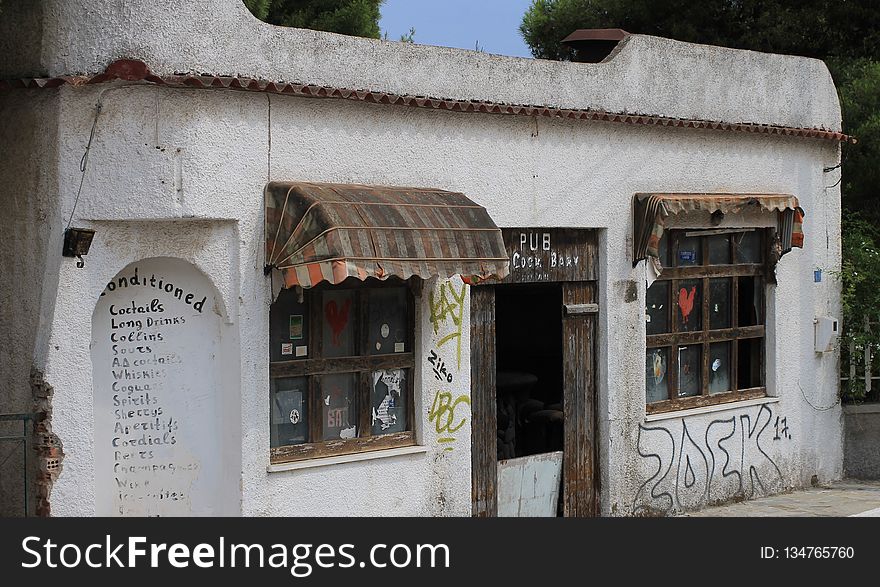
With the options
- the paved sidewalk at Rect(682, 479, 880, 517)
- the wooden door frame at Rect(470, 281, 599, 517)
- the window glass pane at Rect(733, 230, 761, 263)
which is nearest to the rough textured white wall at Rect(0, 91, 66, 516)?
the wooden door frame at Rect(470, 281, 599, 517)

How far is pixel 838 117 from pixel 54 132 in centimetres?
895

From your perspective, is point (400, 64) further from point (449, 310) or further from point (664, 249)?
point (664, 249)

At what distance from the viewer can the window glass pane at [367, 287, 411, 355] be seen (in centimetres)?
1008

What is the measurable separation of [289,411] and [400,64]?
2.80 metres

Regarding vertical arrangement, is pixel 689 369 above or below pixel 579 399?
above

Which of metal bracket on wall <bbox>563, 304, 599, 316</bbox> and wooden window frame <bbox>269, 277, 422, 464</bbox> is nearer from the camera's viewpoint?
wooden window frame <bbox>269, 277, 422, 464</bbox>

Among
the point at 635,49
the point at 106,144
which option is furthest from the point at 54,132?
the point at 635,49

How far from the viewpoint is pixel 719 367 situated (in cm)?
1303

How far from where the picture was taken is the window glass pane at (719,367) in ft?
42.4

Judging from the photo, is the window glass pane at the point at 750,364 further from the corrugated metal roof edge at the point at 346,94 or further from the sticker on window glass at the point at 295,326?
the sticker on window glass at the point at 295,326

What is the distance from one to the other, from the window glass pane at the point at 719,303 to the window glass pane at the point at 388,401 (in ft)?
12.9

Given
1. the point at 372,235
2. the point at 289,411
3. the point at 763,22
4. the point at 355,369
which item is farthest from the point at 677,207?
the point at 763,22

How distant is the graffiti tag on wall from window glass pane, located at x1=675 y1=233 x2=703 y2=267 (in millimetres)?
1528

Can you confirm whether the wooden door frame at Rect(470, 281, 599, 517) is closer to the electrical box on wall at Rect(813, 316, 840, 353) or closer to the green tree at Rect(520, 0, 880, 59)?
the electrical box on wall at Rect(813, 316, 840, 353)
